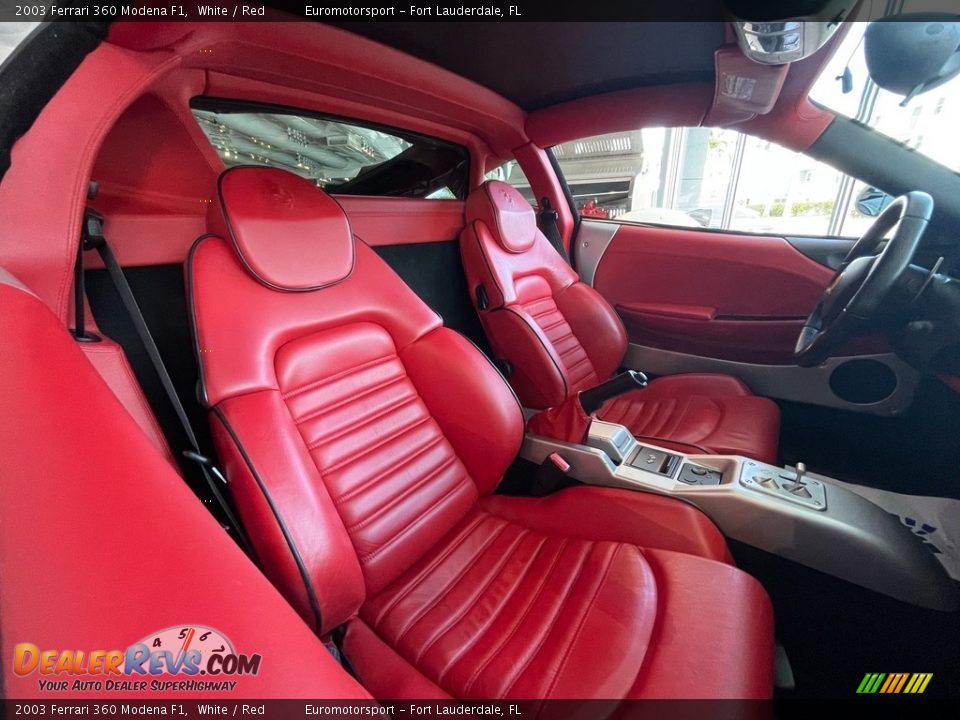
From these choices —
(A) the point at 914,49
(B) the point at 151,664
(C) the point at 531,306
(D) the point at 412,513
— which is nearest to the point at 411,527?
(D) the point at 412,513

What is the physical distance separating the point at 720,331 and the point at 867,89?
86cm

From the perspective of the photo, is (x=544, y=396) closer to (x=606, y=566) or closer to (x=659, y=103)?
(x=606, y=566)

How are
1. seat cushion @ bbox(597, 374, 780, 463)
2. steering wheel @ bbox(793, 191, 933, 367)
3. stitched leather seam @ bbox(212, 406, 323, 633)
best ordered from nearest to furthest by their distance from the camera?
stitched leather seam @ bbox(212, 406, 323, 633) < steering wheel @ bbox(793, 191, 933, 367) < seat cushion @ bbox(597, 374, 780, 463)

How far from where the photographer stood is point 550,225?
1.92 meters

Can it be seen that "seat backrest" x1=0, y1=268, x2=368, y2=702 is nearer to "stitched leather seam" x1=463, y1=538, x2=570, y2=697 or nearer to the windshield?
"stitched leather seam" x1=463, y1=538, x2=570, y2=697

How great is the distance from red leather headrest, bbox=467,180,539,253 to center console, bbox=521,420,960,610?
0.80 metres

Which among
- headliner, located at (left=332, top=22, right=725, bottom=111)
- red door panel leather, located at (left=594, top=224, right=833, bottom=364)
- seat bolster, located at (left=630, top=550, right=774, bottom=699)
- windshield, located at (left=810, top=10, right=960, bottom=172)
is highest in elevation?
headliner, located at (left=332, top=22, right=725, bottom=111)

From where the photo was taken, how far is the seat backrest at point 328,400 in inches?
24.6

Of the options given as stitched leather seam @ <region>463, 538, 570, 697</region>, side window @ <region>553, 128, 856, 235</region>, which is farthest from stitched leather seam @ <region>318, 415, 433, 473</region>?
side window @ <region>553, 128, 856, 235</region>

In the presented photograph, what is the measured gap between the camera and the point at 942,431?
126 cm

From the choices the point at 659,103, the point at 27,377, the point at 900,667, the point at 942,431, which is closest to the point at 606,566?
the point at 900,667

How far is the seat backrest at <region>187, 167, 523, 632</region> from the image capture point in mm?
625

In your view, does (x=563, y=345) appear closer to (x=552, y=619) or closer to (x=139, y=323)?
(x=552, y=619)

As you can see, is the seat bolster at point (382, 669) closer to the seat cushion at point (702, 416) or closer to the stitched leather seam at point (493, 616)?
the stitched leather seam at point (493, 616)
